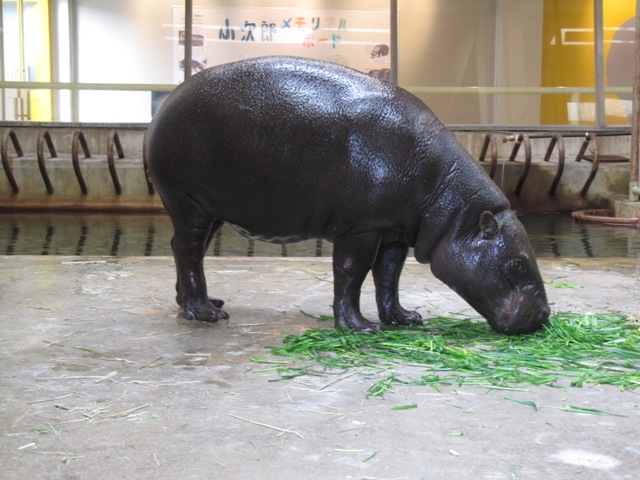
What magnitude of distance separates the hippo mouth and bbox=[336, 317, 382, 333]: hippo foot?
0.57 m

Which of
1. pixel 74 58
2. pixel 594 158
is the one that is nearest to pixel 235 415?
pixel 594 158

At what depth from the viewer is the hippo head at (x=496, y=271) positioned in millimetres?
4422

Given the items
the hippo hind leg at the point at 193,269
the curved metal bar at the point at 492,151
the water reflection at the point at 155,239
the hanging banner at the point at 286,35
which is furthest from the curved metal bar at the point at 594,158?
the hippo hind leg at the point at 193,269

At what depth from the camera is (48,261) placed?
22.6ft

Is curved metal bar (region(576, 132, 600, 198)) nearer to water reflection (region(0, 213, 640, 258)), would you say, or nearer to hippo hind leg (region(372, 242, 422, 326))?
water reflection (region(0, 213, 640, 258))

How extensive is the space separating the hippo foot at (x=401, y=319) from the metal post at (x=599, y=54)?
11254 millimetres

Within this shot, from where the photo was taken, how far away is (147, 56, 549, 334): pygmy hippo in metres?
4.44

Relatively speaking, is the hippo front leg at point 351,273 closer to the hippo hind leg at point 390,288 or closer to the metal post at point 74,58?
the hippo hind leg at point 390,288

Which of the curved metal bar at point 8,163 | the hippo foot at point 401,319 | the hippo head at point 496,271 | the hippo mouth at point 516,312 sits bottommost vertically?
the hippo foot at point 401,319

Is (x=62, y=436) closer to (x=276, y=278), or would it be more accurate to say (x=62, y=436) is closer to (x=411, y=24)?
(x=276, y=278)

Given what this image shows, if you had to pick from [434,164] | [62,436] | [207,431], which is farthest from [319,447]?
[434,164]

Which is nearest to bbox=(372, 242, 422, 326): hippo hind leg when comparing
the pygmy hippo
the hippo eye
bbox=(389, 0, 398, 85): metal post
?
the pygmy hippo

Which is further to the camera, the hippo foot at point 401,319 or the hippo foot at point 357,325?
the hippo foot at point 401,319

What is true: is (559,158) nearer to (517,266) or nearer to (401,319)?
(401,319)
